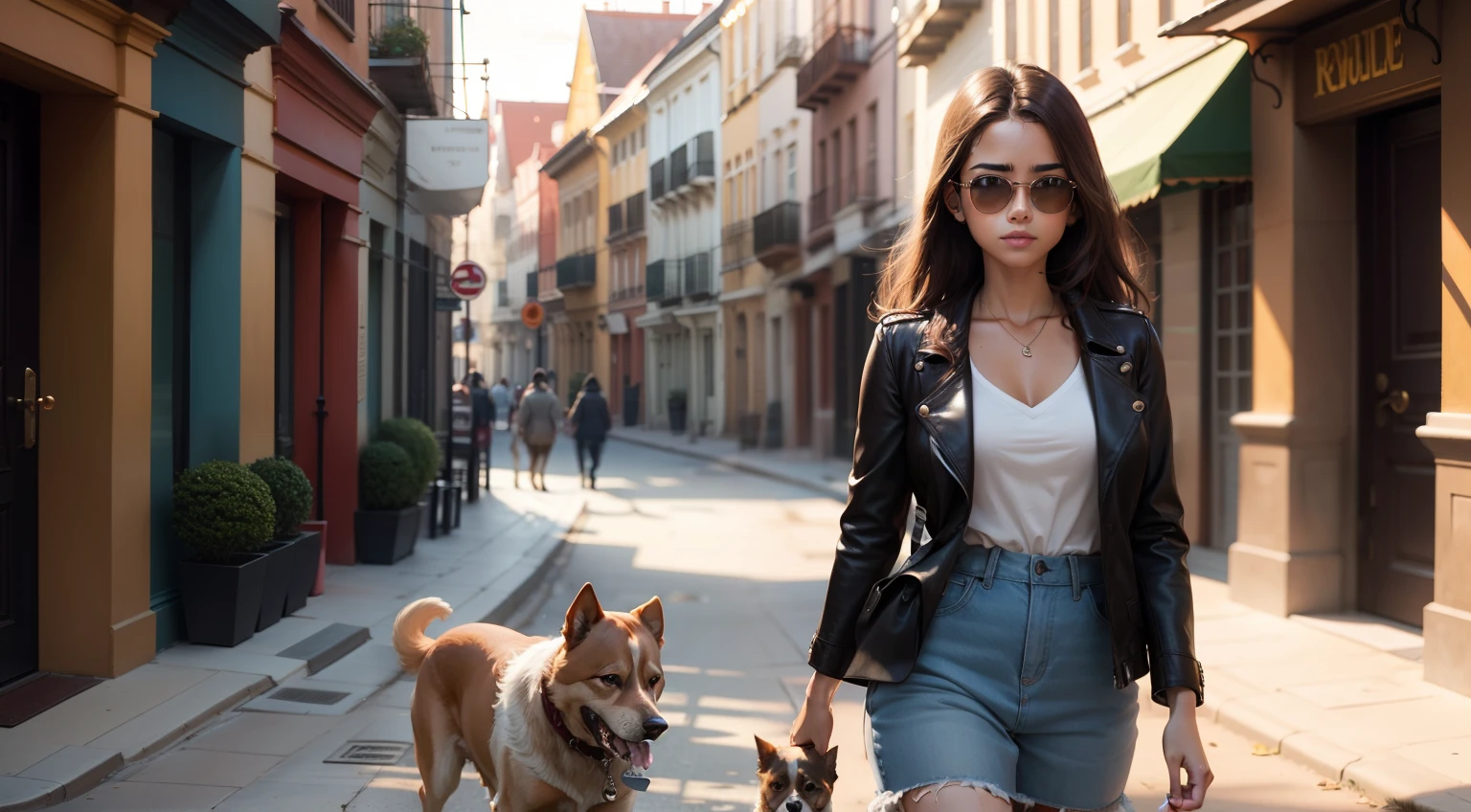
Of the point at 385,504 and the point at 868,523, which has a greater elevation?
the point at 868,523

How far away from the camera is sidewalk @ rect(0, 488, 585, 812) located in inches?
231

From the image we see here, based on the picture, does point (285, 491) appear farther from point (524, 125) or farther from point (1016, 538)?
point (524, 125)

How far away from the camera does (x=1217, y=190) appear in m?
12.4

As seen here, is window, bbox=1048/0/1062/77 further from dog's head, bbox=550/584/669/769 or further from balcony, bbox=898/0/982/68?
dog's head, bbox=550/584/669/769

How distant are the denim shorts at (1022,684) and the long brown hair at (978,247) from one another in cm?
43

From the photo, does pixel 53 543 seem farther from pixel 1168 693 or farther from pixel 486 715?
pixel 1168 693

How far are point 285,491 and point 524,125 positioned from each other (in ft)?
283

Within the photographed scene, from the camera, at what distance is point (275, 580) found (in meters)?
8.88

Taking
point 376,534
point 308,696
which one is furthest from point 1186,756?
point 376,534

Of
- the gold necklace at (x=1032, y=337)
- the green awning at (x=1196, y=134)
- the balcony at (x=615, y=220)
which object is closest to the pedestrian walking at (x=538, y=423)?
the green awning at (x=1196, y=134)

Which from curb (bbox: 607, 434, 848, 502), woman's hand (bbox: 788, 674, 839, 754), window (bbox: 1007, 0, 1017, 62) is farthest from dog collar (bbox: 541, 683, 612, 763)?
window (bbox: 1007, 0, 1017, 62)

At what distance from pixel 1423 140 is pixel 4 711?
827cm

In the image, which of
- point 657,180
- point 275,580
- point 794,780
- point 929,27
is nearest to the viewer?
point 794,780

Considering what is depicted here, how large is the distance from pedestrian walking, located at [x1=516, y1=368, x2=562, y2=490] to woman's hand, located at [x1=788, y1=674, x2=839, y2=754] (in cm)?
2098
